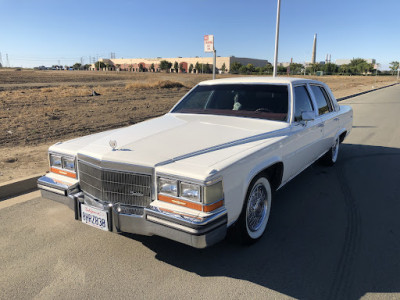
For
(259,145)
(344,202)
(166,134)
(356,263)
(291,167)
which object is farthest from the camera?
(344,202)

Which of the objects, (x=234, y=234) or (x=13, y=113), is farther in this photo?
(x=13, y=113)

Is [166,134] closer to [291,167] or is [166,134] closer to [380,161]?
[291,167]

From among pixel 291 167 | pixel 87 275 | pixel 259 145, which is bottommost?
pixel 87 275

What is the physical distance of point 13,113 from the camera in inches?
438

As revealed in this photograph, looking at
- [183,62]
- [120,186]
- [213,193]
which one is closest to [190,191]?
[213,193]

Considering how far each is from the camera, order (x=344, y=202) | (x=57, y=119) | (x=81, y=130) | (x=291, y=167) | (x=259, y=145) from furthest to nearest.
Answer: (x=57, y=119) → (x=81, y=130) → (x=344, y=202) → (x=291, y=167) → (x=259, y=145)

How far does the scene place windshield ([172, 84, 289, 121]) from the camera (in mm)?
4184

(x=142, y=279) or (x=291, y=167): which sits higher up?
(x=291, y=167)

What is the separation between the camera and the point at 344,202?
443cm

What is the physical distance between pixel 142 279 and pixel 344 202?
9.82ft

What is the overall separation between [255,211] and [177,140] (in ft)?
3.59

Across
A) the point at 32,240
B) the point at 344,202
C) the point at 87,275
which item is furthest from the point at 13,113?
the point at 344,202

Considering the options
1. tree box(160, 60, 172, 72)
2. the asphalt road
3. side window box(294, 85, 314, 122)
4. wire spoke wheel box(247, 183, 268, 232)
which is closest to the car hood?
side window box(294, 85, 314, 122)

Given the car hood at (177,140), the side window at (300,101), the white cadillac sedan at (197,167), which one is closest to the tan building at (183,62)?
the side window at (300,101)
